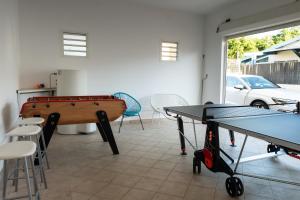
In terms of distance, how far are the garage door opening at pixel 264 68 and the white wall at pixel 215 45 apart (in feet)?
0.69

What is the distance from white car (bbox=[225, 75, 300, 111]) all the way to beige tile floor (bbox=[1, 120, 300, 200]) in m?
1.14

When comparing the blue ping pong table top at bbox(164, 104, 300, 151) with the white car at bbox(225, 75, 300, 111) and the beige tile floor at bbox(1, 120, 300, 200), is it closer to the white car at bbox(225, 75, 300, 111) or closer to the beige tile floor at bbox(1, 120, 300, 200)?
the beige tile floor at bbox(1, 120, 300, 200)

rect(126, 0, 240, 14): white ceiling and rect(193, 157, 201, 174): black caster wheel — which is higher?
rect(126, 0, 240, 14): white ceiling

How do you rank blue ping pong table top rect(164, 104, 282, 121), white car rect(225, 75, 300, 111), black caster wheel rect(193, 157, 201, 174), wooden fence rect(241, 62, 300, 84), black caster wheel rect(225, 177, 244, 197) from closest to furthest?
black caster wheel rect(225, 177, 244, 197), blue ping pong table top rect(164, 104, 282, 121), black caster wheel rect(193, 157, 201, 174), wooden fence rect(241, 62, 300, 84), white car rect(225, 75, 300, 111)

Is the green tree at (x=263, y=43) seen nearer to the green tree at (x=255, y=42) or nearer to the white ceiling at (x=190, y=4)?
the green tree at (x=255, y=42)

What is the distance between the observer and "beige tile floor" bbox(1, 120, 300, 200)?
229cm

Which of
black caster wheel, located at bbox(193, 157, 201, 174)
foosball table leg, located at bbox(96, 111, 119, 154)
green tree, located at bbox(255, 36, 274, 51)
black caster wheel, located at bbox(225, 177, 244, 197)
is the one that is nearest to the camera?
black caster wheel, located at bbox(225, 177, 244, 197)

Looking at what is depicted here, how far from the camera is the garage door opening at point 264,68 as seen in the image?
4.34m

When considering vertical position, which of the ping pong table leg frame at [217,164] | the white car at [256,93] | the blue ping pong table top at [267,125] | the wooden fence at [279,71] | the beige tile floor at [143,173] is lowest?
the beige tile floor at [143,173]

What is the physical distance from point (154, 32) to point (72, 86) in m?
2.45

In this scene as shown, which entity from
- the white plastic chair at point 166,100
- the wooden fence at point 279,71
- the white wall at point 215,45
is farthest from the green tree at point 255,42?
the white plastic chair at point 166,100

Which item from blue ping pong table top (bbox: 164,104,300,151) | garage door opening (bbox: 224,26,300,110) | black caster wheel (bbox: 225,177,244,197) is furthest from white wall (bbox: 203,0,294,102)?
black caster wheel (bbox: 225,177,244,197)

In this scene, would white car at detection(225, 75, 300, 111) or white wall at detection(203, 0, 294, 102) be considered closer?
white car at detection(225, 75, 300, 111)

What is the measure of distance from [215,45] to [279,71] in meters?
1.77
